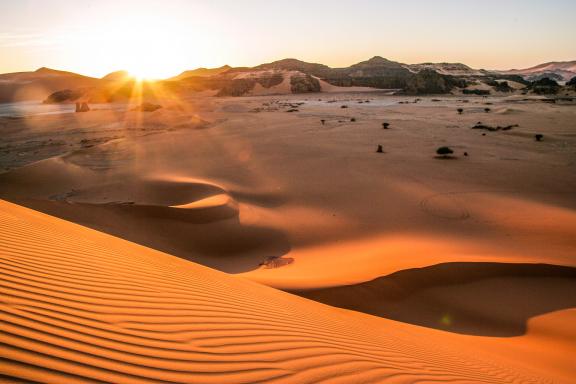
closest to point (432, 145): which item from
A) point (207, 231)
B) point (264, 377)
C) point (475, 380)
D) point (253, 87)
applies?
point (207, 231)

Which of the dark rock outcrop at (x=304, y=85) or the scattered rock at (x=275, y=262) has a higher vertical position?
the dark rock outcrop at (x=304, y=85)

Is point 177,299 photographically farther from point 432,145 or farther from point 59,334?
point 432,145

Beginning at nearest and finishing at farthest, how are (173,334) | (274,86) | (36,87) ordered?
(173,334) → (274,86) → (36,87)

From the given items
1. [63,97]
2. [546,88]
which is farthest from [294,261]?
[63,97]

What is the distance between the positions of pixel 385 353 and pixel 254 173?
10.9 meters

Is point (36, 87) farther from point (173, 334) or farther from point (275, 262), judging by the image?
point (173, 334)

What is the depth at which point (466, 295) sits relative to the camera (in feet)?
20.1

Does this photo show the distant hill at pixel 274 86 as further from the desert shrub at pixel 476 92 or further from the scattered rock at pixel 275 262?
the scattered rock at pixel 275 262

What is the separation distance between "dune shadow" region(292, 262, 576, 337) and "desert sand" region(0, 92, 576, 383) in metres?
0.03

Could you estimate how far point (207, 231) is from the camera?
9.26m

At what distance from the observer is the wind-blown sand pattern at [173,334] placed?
2.21 meters

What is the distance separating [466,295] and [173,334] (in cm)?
502

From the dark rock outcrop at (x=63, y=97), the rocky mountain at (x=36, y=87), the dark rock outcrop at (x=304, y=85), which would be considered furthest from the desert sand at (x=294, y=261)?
the rocky mountain at (x=36, y=87)

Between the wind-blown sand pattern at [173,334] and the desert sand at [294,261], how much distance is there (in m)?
0.02
